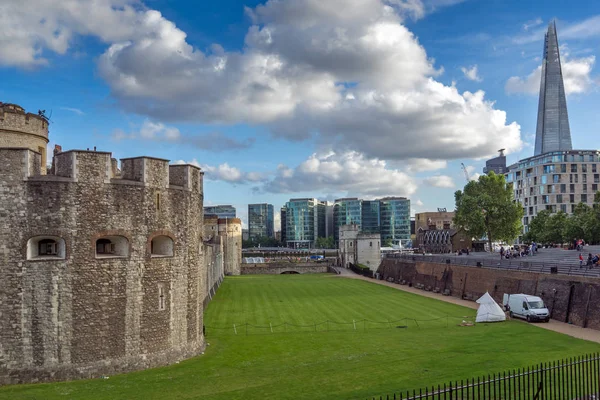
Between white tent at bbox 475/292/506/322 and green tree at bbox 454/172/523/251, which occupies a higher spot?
green tree at bbox 454/172/523/251

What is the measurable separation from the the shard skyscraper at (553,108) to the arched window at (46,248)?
18302 cm

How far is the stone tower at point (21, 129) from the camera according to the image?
23016 millimetres

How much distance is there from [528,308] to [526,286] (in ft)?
20.4

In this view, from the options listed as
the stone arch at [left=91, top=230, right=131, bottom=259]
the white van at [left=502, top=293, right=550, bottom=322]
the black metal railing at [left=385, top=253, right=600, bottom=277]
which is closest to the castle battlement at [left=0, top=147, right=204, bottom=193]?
the stone arch at [left=91, top=230, right=131, bottom=259]

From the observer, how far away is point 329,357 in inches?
858

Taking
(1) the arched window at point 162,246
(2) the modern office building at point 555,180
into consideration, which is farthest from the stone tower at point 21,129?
(2) the modern office building at point 555,180

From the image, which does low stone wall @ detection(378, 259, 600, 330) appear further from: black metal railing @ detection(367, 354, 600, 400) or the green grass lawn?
black metal railing @ detection(367, 354, 600, 400)

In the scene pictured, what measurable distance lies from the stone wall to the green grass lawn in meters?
0.91

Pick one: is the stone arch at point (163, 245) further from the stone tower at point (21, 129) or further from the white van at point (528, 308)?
the white van at point (528, 308)

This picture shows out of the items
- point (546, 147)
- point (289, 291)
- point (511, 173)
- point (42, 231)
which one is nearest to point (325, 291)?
point (289, 291)

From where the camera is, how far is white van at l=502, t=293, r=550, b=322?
30.3m

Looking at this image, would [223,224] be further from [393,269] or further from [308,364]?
[308,364]

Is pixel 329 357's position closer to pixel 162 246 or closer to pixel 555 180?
pixel 162 246

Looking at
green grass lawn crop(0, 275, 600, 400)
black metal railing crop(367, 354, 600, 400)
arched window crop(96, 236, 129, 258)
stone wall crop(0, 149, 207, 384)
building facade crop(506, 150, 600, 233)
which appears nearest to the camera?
black metal railing crop(367, 354, 600, 400)
